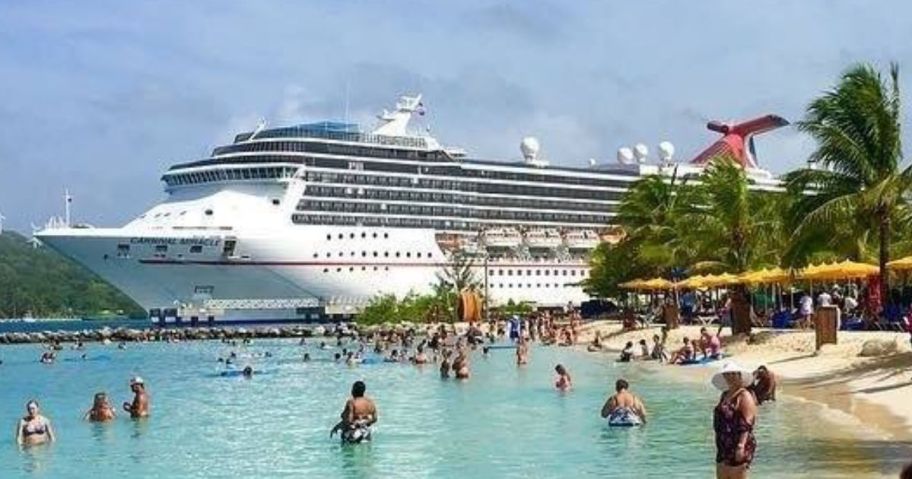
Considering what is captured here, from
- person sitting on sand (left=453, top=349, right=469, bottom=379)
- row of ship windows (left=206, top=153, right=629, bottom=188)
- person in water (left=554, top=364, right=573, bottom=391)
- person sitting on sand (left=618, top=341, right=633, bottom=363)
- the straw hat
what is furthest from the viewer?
row of ship windows (left=206, top=153, right=629, bottom=188)

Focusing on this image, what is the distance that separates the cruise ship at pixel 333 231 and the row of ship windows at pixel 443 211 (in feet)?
0.32

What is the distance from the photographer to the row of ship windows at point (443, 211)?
8219 centimetres

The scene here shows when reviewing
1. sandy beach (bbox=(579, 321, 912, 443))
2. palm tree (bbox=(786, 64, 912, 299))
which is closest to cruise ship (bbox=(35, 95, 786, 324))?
sandy beach (bbox=(579, 321, 912, 443))

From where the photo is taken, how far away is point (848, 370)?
27031 mm

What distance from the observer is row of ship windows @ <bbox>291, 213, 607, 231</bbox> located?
3196 inches

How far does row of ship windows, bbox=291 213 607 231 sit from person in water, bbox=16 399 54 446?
59374 mm

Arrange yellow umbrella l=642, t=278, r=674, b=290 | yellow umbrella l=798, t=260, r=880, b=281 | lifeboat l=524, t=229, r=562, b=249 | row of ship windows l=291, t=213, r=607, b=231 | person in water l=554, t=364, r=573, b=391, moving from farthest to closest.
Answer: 1. lifeboat l=524, t=229, r=562, b=249
2. row of ship windows l=291, t=213, r=607, b=231
3. yellow umbrella l=642, t=278, r=674, b=290
4. yellow umbrella l=798, t=260, r=880, b=281
5. person in water l=554, t=364, r=573, b=391

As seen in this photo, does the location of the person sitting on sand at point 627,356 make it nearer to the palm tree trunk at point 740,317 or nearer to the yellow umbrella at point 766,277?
the palm tree trunk at point 740,317

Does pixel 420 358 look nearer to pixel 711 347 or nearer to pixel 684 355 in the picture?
pixel 684 355

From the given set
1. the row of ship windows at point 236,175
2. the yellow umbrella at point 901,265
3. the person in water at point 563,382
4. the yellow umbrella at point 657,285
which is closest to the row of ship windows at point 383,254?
the row of ship windows at point 236,175

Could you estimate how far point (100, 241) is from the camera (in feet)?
257

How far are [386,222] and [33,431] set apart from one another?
63.1 m

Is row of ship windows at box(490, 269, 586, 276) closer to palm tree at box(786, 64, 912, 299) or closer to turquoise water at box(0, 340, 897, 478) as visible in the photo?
turquoise water at box(0, 340, 897, 478)

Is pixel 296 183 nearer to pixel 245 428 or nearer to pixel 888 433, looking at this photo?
pixel 245 428
